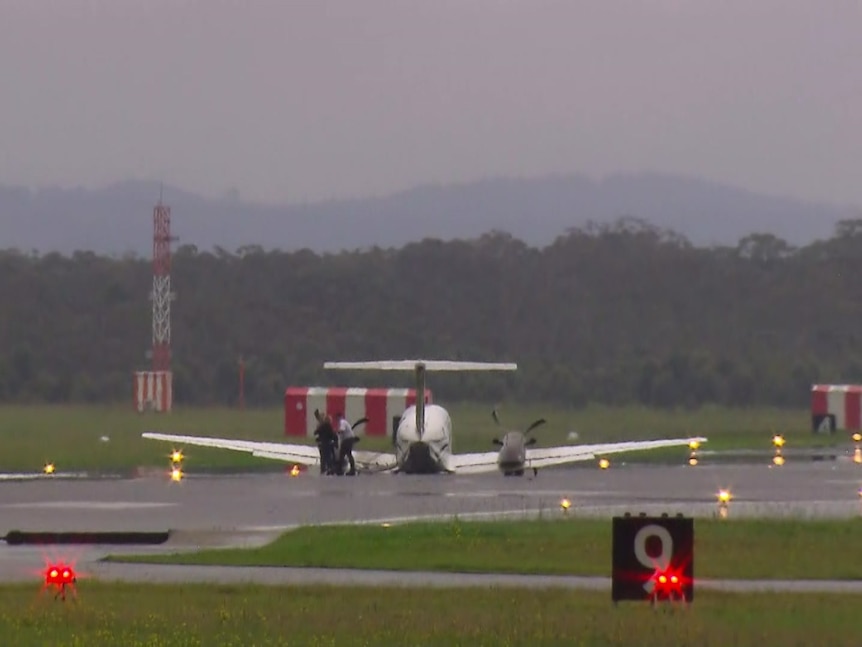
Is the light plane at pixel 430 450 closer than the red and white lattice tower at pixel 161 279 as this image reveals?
Yes

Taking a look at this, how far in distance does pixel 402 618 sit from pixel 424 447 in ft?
86.2

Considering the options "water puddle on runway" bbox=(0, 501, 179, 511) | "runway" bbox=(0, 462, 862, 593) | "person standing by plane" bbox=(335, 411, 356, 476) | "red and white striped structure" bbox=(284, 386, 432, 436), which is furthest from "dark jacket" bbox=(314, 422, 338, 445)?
"red and white striped structure" bbox=(284, 386, 432, 436)

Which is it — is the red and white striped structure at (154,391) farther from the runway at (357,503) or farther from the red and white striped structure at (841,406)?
the runway at (357,503)

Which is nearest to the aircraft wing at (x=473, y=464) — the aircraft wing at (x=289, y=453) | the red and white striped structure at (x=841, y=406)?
the aircraft wing at (x=289, y=453)

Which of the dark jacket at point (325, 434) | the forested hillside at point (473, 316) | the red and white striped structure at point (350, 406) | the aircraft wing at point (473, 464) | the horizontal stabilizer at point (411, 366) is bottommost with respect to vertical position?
the aircraft wing at point (473, 464)

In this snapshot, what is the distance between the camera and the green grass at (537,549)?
22031 millimetres

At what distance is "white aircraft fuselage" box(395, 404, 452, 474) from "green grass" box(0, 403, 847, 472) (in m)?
5.58

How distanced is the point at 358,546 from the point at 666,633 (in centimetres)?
853

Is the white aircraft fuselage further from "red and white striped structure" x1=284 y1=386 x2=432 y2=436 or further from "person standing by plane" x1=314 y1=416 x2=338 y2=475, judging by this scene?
"red and white striped structure" x1=284 y1=386 x2=432 y2=436

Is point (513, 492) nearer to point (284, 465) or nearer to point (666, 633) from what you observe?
point (284, 465)

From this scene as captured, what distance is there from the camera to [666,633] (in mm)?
15898

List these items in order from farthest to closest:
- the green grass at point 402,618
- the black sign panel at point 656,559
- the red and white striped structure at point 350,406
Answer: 1. the red and white striped structure at point 350,406
2. the black sign panel at point 656,559
3. the green grass at point 402,618

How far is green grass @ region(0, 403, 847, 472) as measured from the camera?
50.3 m

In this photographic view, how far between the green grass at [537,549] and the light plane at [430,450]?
16.0 m
